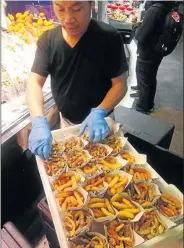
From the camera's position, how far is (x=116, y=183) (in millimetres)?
1125

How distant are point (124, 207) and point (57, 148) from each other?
0.49 metres

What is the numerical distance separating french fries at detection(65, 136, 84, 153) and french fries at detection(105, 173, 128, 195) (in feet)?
0.86

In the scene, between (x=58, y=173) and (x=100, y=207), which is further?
(x=58, y=173)

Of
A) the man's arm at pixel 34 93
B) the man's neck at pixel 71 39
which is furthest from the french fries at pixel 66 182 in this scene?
the man's neck at pixel 71 39

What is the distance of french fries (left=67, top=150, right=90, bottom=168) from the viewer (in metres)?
1.24

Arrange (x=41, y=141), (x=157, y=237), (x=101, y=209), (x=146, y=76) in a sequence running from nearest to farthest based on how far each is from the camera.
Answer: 1. (x=157, y=237)
2. (x=101, y=209)
3. (x=41, y=141)
4. (x=146, y=76)

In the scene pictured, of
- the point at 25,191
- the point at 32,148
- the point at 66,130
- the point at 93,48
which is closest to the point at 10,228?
the point at 32,148

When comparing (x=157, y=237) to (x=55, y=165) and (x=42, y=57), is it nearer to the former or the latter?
(x=55, y=165)

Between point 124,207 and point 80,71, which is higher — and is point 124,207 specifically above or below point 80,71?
below

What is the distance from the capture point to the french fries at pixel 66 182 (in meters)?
1.11

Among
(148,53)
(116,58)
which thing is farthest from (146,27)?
(116,58)

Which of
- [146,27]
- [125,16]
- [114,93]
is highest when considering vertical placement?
[125,16]

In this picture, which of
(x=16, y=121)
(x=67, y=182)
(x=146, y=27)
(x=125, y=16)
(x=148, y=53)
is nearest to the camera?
(x=67, y=182)

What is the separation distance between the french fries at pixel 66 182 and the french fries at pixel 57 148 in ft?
0.47
